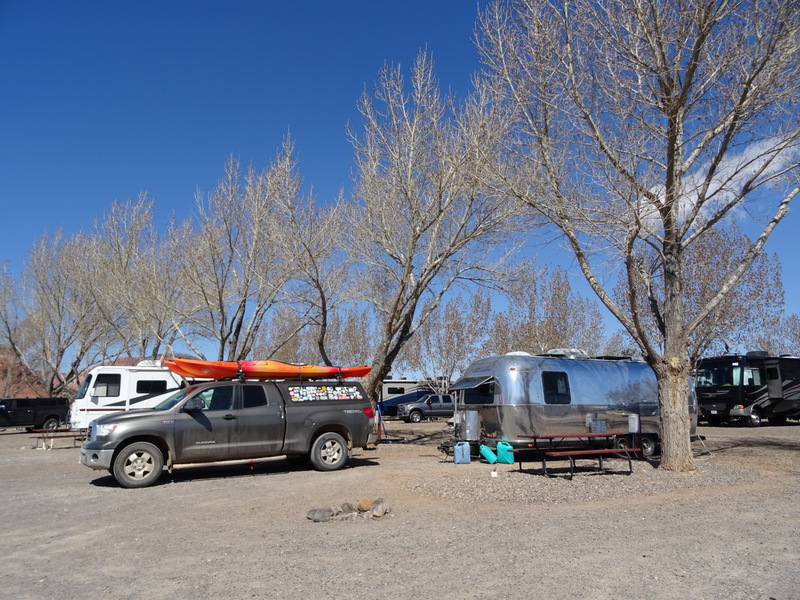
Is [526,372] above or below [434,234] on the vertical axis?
below

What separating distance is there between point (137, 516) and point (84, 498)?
202cm

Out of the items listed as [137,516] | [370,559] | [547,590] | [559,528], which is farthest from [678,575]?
[137,516]

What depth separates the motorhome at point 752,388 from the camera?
26.5 metres

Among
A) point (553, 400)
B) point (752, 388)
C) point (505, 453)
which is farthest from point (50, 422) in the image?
point (752, 388)

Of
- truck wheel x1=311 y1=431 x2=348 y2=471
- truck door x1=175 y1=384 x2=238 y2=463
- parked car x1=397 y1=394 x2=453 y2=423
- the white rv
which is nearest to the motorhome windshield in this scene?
parked car x1=397 y1=394 x2=453 y2=423

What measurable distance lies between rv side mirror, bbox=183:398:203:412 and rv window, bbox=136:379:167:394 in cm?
891

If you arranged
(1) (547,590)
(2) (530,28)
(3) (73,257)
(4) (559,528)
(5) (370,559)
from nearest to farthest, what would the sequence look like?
(1) (547,590)
(5) (370,559)
(4) (559,528)
(2) (530,28)
(3) (73,257)

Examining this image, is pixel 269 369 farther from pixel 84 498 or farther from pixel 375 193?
pixel 375 193

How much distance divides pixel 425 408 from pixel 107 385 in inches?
758

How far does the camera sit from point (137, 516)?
311 inches

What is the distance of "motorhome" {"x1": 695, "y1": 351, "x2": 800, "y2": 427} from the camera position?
26.5m

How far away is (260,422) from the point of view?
1151 cm

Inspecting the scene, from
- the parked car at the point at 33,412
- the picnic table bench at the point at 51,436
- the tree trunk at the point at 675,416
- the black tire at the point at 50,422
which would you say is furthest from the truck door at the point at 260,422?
the black tire at the point at 50,422

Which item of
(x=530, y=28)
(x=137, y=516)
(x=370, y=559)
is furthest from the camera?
(x=530, y=28)
